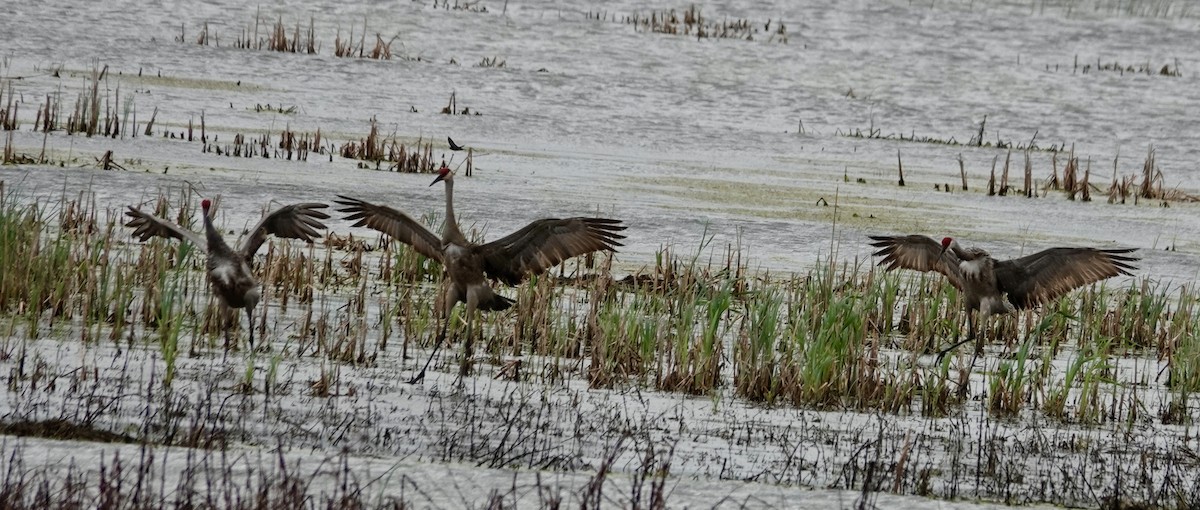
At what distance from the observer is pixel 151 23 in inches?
787

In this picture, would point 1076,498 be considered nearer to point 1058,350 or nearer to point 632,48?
point 1058,350

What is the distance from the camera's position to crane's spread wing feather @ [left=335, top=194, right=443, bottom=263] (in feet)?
23.9

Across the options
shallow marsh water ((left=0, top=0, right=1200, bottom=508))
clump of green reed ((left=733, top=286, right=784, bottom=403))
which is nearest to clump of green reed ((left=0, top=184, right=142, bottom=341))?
shallow marsh water ((left=0, top=0, right=1200, bottom=508))

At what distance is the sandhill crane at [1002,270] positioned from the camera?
325 inches

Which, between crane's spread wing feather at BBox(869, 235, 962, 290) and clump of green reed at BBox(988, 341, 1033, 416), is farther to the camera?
crane's spread wing feather at BBox(869, 235, 962, 290)

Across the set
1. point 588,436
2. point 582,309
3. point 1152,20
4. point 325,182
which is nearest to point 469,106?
point 325,182

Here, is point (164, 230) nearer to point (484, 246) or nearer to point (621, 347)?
point (484, 246)

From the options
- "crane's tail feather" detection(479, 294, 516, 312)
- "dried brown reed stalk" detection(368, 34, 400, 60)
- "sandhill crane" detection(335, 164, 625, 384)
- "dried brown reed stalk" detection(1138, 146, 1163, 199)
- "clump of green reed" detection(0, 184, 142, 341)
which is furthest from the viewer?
"dried brown reed stalk" detection(368, 34, 400, 60)

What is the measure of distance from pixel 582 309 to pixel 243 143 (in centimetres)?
603

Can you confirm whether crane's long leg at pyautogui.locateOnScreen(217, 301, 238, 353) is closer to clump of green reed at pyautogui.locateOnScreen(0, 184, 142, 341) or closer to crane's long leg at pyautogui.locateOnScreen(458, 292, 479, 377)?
clump of green reed at pyautogui.locateOnScreen(0, 184, 142, 341)

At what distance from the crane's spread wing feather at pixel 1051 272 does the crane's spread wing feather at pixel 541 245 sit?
2.36m

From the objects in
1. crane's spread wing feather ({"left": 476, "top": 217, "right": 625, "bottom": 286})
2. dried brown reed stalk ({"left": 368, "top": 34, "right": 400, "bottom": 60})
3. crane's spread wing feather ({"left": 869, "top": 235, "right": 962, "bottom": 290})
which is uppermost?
dried brown reed stalk ({"left": 368, "top": 34, "right": 400, "bottom": 60})

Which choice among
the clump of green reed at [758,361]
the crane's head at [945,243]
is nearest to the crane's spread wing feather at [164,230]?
the clump of green reed at [758,361]

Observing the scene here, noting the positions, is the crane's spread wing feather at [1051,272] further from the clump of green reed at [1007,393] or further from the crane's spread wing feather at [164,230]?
the crane's spread wing feather at [164,230]
